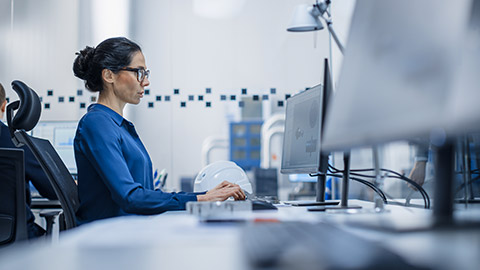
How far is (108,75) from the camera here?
2.22m

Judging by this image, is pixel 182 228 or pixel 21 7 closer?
pixel 182 228

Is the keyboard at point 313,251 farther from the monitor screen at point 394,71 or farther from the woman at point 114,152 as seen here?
the woman at point 114,152

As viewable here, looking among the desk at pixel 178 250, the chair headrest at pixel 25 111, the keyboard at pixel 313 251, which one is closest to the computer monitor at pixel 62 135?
the chair headrest at pixel 25 111

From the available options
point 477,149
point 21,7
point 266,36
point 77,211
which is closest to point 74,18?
point 21,7

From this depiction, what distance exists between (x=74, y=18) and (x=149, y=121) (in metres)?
1.09

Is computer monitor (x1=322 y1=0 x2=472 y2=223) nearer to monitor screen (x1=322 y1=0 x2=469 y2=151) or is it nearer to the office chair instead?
monitor screen (x1=322 y1=0 x2=469 y2=151)

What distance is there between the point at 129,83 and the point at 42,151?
0.48m

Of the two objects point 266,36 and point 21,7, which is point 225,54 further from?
point 21,7

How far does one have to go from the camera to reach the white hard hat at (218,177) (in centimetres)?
250

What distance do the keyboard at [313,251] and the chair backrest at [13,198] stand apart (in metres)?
1.82

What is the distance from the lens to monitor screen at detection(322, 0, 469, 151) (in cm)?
65

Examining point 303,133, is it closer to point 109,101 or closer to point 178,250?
point 109,101

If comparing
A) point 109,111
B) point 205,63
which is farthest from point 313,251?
point 205,63

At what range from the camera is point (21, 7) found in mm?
4230
